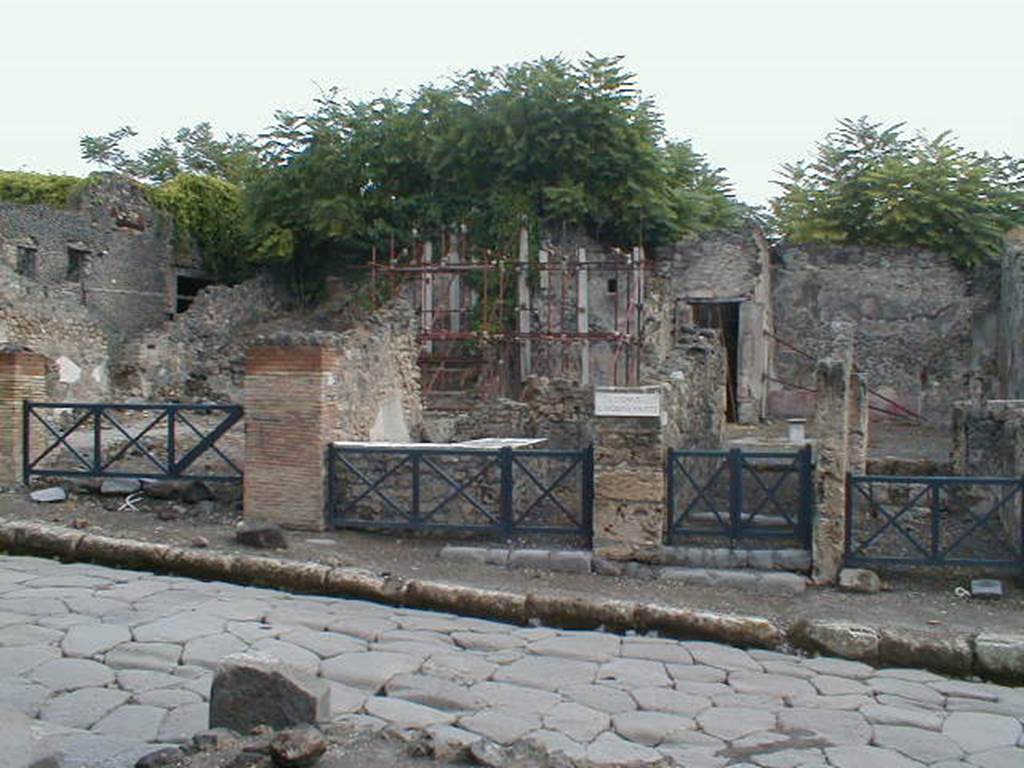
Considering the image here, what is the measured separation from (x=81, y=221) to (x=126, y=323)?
2425 millimetres

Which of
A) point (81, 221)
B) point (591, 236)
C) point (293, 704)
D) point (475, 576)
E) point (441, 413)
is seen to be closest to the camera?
point (293, 704)

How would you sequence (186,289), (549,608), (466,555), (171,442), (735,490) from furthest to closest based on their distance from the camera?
(186,289), (171,442), (466,555), (735,490), (549,608)

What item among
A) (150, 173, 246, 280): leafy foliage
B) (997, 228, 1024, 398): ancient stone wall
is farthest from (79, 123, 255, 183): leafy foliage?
(997, 228, 1024, 398): ancient stone wall

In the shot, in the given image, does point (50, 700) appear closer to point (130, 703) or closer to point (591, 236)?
point (130, 703)

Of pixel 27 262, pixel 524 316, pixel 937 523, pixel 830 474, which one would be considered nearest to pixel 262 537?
pixel 830 474

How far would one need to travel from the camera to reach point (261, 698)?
421 centimetres

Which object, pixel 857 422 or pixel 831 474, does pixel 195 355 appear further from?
pixel 831 474

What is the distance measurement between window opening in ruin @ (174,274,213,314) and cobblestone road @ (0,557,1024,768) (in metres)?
17.6

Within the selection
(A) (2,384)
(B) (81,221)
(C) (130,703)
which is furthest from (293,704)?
(B) (81,221)

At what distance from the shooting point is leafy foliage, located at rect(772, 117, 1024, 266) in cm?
1970

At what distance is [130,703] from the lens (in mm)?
4824

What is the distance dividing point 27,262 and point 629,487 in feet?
54.0

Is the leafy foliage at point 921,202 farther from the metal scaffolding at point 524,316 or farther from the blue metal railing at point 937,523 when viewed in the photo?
the blue metal railing at point 937,523

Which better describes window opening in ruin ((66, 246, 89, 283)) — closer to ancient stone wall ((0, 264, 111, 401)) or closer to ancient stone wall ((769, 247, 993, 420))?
ancient stone wall ((0, 264, 111, 401))
